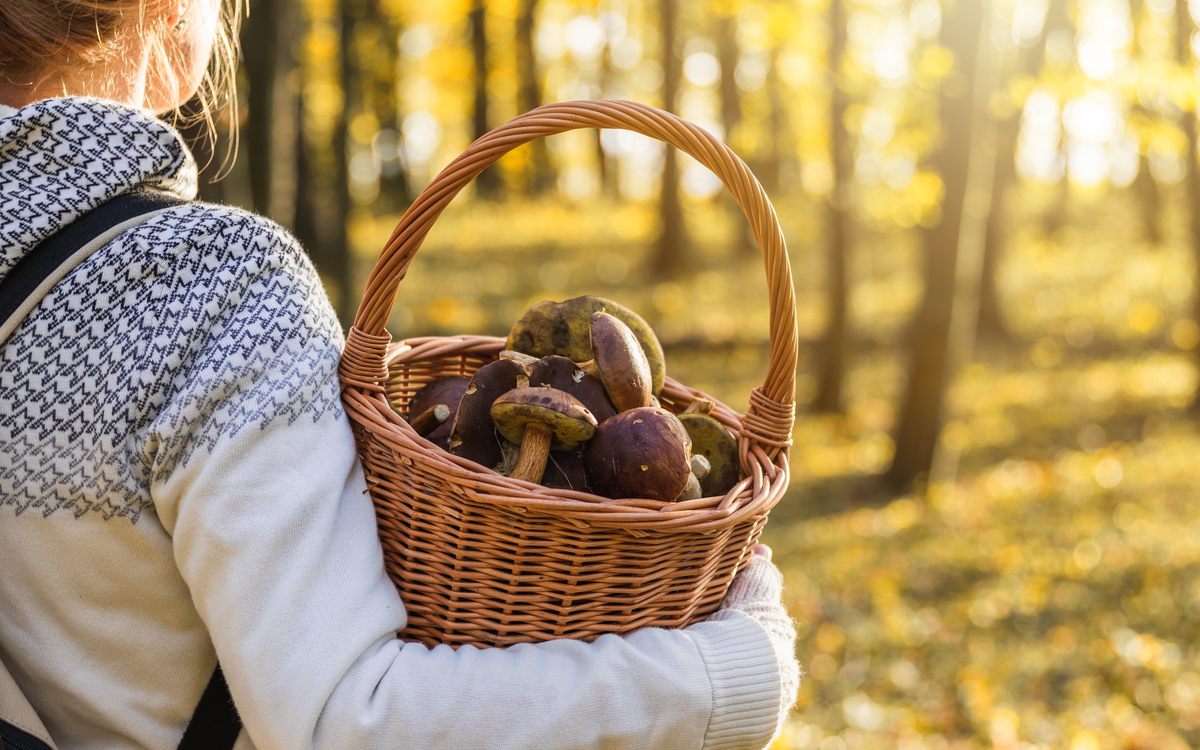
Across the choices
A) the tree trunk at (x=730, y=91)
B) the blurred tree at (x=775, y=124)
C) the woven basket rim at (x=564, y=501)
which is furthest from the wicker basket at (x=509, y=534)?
the tree trunk at (x=730, y=91)

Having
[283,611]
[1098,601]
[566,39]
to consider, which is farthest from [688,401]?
[566,39]

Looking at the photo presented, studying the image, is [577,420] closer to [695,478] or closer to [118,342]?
[695,478]

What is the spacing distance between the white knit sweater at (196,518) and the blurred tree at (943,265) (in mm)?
6261

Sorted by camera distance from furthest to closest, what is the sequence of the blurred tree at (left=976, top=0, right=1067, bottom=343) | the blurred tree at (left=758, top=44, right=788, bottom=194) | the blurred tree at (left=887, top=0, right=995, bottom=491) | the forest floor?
the blurred tree at (left=976, top=0, right=1067, bottom=343) → the blurred tree at (left=758, top=44, right=788, bottom=194) → the blurred tree at (left=887, top=0, right=995, bottom=491) → the forest floor

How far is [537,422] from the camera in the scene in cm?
134

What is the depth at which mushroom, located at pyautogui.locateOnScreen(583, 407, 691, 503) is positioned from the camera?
1.31m

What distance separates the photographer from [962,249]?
6664mm

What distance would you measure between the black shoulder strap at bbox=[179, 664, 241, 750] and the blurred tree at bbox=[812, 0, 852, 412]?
7.91 m

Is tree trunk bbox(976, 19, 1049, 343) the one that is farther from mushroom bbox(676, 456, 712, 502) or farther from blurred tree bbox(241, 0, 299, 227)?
mushroom bbox(676, 456, 712, 502)

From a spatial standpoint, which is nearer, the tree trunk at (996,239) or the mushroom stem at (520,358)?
the mushroom stem at (520,358)

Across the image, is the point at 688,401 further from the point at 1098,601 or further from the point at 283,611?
the point at 1098,601

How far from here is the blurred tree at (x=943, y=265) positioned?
251 inches

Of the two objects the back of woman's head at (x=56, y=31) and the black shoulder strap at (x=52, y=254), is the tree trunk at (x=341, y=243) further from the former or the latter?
the black shoulder strap at (x=52, y=254)

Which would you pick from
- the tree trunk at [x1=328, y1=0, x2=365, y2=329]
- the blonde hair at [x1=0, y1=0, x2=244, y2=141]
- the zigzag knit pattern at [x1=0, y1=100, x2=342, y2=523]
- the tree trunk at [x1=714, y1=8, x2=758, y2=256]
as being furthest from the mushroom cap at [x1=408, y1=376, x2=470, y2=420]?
the tree trunk at [x1=714, y1=8, x2=758, y2=256]
